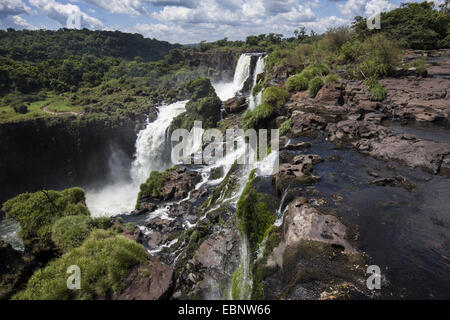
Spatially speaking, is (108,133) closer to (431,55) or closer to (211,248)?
(211,248)

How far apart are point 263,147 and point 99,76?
264 ft

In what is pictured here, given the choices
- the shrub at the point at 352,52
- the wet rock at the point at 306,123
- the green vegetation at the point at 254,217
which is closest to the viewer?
the green vegetation at the point at 254,217

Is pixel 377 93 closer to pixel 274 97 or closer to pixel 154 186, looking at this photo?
pixel 274 97

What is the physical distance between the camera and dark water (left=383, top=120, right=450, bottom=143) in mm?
13594

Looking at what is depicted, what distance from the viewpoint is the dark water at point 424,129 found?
44.6 ft

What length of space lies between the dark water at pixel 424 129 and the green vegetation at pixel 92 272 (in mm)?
16144

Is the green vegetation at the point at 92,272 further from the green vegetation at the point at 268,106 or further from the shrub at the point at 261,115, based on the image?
the green vegetation at the point at 268,106

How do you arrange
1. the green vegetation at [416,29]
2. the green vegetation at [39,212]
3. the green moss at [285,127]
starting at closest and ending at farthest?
the green vegetation at [39,212] < the green moss at [285,127] < the green vegetation at [416,29]

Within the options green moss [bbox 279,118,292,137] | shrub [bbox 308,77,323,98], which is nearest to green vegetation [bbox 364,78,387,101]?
shrub [bbox 308,77,323,98]

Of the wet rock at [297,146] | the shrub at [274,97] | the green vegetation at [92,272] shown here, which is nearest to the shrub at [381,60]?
the shrub at [274,97]

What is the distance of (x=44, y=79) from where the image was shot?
68000mm

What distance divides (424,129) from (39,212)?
23252 mm
